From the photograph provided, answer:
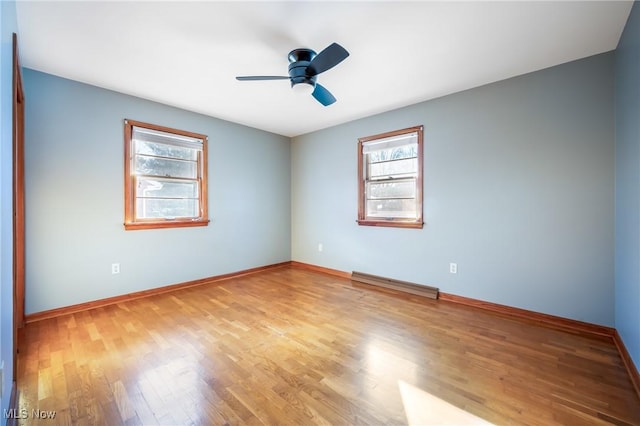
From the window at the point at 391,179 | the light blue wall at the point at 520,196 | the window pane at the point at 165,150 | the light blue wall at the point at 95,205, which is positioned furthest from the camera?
the window at the point at 391,179

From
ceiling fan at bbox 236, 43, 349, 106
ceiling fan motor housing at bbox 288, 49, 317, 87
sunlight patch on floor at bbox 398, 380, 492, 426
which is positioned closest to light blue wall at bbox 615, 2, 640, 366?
sunlight patch on floor at bbox 398, 380, 492, 426

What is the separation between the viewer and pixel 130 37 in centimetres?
211

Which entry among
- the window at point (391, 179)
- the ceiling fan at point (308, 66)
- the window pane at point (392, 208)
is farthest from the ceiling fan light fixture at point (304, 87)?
the window pane at point (392, 208)

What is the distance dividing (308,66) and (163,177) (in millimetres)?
2496

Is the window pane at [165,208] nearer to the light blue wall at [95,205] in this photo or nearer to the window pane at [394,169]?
the light blue wall at [95,205]

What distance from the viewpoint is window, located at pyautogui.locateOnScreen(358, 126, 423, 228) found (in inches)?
139

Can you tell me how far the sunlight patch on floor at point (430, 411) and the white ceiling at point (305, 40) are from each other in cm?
251

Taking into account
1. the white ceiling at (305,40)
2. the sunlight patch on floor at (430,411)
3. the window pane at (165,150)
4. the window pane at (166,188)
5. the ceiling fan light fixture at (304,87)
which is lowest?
the sunlight patch on floor at (430,411)

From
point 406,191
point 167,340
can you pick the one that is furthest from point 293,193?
point 167,340

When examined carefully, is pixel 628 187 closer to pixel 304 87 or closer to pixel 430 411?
pixel 430 411

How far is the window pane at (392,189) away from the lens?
3.62m

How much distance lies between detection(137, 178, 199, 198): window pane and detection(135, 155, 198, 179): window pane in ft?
0.31

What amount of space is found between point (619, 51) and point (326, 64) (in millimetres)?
2438

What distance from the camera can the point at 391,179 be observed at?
3793 millimetres
